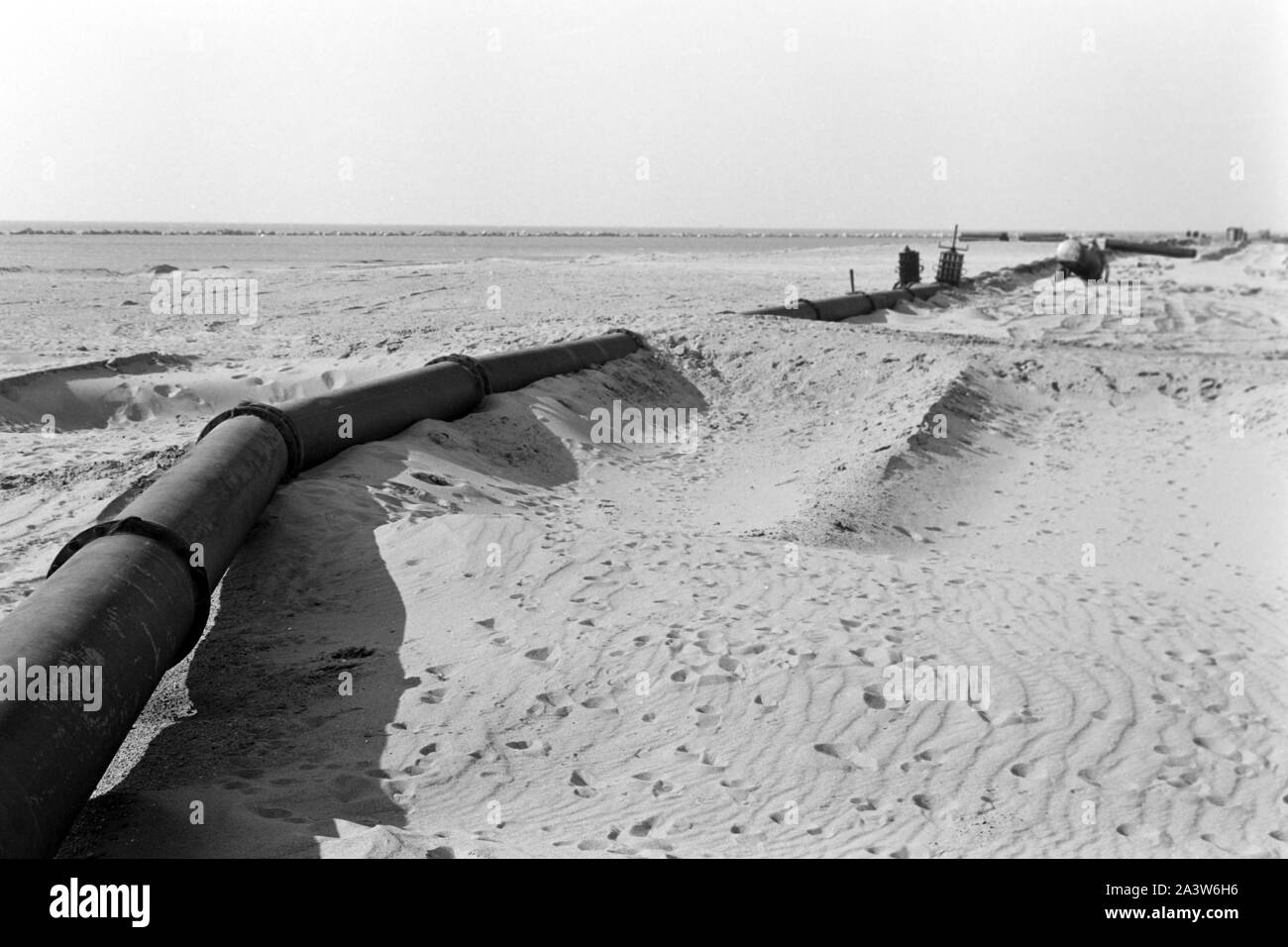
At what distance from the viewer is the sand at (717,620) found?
487 cm

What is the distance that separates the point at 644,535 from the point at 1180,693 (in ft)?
12.4

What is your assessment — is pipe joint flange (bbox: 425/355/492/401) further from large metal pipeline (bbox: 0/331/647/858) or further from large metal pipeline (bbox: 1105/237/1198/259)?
large metal pipeline (bbox: 1105/237/1198/259)

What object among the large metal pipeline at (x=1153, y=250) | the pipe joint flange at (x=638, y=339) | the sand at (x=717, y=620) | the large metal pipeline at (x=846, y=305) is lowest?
the sand at (x=717, y=620)

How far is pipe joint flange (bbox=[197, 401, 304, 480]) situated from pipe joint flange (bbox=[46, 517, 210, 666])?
2.51 metres

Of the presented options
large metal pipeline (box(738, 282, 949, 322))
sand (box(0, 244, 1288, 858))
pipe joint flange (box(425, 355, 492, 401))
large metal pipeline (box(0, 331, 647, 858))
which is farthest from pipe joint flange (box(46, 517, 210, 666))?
large metal pipeline (box(738, 282, 949, 322))

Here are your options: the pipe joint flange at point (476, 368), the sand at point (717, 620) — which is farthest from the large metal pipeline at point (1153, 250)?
the pipe joint flange at point (476, 368)

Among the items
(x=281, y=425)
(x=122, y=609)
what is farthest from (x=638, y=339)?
(x=122, y=609)

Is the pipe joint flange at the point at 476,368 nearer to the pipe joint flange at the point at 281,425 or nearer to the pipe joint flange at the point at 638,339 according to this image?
the pipe joint flange at the point at 281,425

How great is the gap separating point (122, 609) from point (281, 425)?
3.69 m

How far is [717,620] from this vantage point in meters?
6.65

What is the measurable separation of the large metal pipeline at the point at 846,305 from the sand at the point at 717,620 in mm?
4736

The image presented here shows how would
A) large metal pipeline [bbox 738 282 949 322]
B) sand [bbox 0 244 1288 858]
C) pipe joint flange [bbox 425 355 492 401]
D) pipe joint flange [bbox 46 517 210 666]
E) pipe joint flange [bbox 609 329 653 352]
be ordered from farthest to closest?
large metal pipeline [bbox 738 282 949 322], pipe joint flange [bbox 609 329 653 352], pipe joint flange [bbox 425 355 492 401], pipe joint flange [bbox 46 517 210 666], sand [bbox 0 244 1288 858]

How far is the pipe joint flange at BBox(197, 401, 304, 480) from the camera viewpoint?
8484 mm

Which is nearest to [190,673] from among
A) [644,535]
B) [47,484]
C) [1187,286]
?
[644,535]
